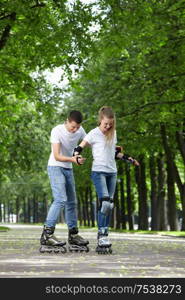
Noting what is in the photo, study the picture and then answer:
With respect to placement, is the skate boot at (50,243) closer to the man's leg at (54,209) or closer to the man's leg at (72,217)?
the man's leg at (54,209)

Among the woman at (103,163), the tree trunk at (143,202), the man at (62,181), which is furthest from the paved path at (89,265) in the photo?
the tree trunk at (143,202)

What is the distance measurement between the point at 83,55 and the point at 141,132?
985 cm

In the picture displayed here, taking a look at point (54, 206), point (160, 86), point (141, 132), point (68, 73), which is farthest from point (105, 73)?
point (54, 206)

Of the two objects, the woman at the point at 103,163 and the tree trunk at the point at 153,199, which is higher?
the tree trunk at the point at 153,199

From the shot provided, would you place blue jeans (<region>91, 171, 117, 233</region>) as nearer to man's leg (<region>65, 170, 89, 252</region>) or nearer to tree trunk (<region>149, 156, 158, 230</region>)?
man's leg (<region>65, 170, 89, 252</region>)

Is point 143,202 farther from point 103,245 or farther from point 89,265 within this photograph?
point 89,265

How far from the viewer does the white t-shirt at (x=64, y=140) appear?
37.8ft

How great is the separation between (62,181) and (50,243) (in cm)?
99

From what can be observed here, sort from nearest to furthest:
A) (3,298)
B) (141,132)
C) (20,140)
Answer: (3,298)
(141,132)
(20,140)

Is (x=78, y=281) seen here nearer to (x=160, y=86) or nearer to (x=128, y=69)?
(x=160, y=86)

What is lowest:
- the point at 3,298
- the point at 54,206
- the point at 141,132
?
the point at 3,298

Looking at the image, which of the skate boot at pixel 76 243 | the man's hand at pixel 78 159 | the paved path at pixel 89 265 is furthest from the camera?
the skate boot at pixel 76 243

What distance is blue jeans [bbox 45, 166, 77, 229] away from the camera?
11359 millimetres

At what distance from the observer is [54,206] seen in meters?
11.4
